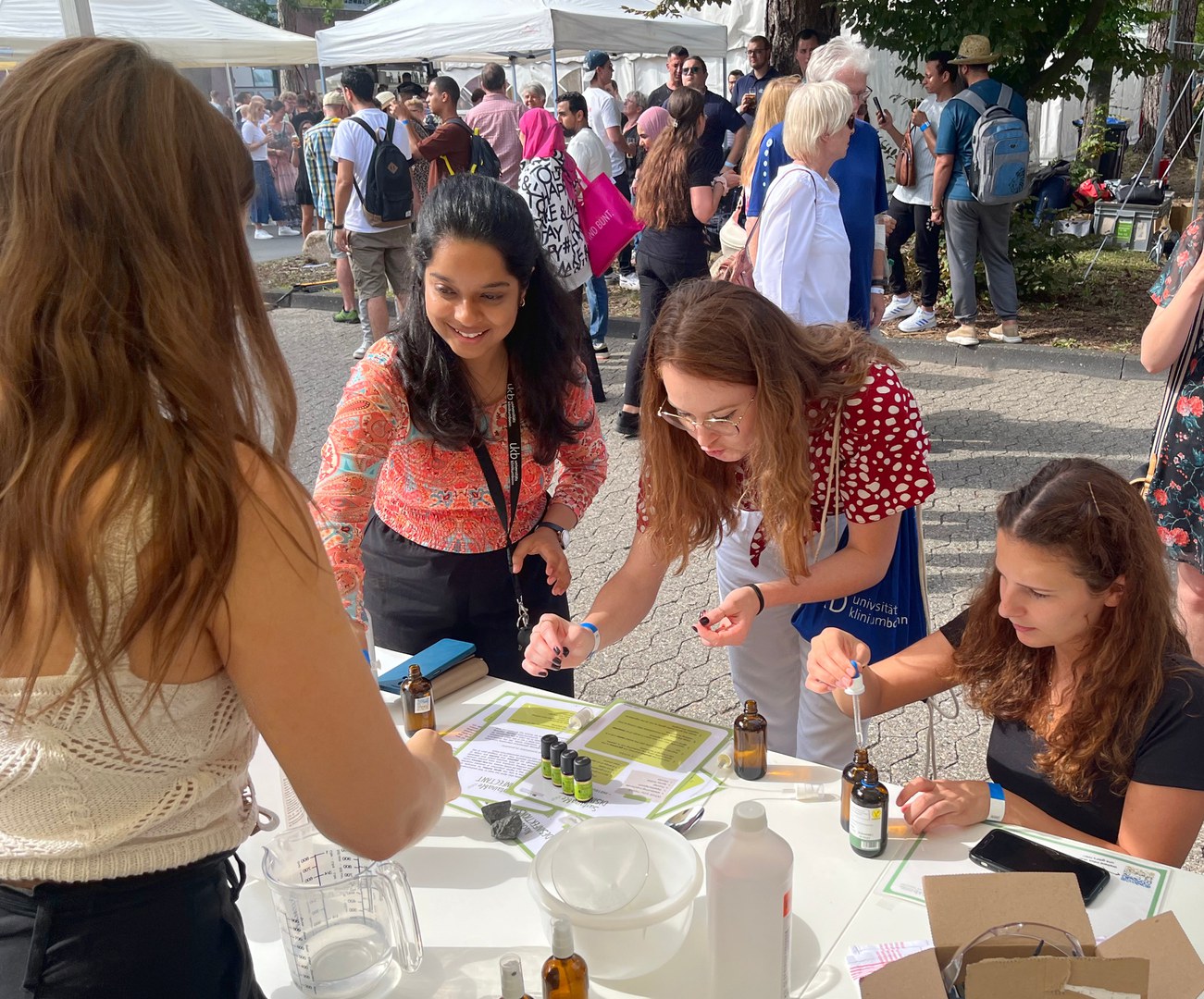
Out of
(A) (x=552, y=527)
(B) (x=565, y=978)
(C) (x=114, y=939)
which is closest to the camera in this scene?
(C) (x=114, y=939)

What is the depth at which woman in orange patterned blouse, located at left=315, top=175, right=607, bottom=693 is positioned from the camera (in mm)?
2109

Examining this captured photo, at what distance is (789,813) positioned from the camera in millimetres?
1707

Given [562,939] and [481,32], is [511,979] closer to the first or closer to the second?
[562,939]

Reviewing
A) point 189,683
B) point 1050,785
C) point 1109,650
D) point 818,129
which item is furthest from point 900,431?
Answer: point 818,129

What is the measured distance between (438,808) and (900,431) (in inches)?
49.2

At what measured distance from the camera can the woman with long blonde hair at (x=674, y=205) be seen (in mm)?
5508

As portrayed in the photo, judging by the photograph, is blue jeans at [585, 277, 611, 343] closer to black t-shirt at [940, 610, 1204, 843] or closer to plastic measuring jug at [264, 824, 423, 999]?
black t-shirt at [940, 610, 1204, 843]

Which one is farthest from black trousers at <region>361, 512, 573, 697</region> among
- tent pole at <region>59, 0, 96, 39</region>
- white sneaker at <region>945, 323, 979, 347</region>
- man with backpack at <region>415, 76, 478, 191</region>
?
white sneaker at <region>945, 323, 979, 347</region>

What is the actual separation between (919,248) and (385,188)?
3.77 m

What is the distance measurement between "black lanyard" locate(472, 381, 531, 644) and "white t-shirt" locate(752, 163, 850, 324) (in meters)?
1.91

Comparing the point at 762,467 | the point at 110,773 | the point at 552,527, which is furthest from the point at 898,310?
the point at 110,773

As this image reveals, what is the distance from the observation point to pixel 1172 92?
1486 centimetres

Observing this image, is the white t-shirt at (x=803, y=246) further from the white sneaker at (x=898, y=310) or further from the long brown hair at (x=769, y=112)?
the white sneaker at (x=898, y=310)

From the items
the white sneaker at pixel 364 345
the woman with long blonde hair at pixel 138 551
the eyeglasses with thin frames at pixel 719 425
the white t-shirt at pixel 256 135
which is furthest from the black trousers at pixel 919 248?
the white t-shirt at pixel 256 135
